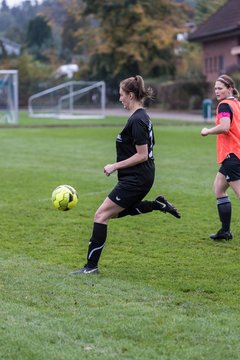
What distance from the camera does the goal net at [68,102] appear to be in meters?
48.7

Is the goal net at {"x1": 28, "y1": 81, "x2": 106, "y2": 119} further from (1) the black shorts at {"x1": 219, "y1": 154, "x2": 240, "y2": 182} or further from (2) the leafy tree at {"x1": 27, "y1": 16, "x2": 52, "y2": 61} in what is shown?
(2) the leafy tree at {"x1": 27, "y1": 16, "x2": 52, "y2": 61}

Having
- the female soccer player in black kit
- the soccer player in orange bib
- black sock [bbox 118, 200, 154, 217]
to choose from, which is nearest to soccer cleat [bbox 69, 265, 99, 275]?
the female soccer player in black kit

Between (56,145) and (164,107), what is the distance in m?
32.5

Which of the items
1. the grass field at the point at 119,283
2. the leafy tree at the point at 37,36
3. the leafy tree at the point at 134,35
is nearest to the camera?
the grass field at the point at 119,283

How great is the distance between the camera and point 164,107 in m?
56.4

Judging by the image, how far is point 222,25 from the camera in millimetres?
54500

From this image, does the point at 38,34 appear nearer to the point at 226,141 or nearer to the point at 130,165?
the point at 226,141

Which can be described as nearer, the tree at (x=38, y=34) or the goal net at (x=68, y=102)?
the goal net at (x=68, y=102)

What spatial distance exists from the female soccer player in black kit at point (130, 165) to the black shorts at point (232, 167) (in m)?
1.82

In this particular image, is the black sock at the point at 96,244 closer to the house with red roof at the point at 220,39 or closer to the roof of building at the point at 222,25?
the house with red roof at the point at 220,39

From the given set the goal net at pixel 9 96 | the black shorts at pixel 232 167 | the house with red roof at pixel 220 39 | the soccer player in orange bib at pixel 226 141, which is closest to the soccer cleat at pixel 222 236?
the soccer player in orange bib at pixel 226 141

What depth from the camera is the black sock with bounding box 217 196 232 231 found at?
9.48 metres

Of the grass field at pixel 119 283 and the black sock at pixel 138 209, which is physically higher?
the black sock at pixel 138 209

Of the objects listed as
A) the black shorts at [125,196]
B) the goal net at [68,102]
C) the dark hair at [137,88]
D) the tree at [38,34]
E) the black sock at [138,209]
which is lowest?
the goal net at [68,102]
